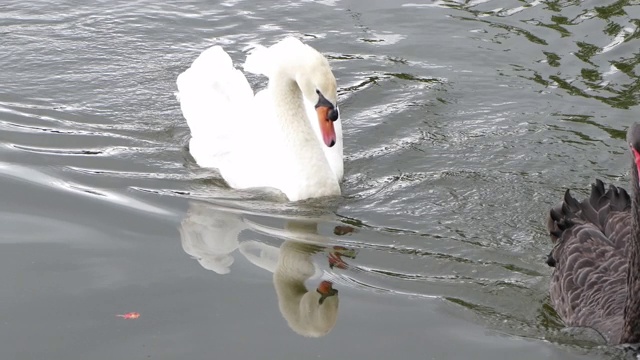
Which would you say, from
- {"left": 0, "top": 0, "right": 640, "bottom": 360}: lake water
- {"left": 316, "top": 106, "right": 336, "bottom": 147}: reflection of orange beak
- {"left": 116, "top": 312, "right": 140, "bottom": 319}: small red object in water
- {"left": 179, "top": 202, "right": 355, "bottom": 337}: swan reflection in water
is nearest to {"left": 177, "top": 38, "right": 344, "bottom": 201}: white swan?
{"left": 316, "top": 106, "right": 336, "bottom": 147}: reflection of orange beak

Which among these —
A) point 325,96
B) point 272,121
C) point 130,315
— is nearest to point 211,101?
point 272,121

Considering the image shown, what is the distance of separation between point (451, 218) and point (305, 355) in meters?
1.89

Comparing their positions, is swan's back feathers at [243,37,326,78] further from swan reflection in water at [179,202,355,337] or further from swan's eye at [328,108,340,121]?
swan reflection in water at [179,202,355,337]

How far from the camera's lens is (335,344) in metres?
5.32

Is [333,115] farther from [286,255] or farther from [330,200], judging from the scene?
[286,255]

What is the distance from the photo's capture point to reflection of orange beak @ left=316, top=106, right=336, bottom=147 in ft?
23.1

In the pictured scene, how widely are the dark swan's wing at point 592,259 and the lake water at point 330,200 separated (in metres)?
0.12

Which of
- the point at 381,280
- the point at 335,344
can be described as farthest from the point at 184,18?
the point at 335,344

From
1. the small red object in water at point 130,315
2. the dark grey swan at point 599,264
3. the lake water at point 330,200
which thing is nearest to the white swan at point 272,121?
the lake water at point 330,200

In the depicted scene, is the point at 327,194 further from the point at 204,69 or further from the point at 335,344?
the point at 335,344

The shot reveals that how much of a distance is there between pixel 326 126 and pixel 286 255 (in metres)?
0.97

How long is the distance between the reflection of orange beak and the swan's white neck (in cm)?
31

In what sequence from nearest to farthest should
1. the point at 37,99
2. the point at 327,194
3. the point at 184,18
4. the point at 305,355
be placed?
the point at 305,355, the point at 327,194, the point at 37,99, the point at 184,18

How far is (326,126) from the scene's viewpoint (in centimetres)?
704
